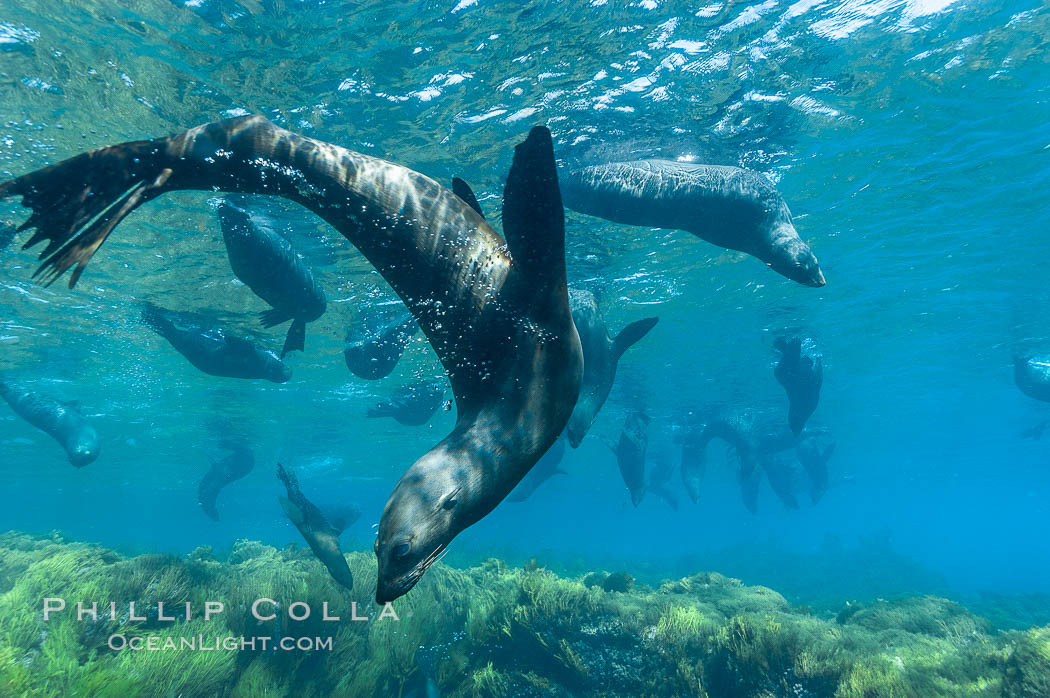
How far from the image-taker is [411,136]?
9094mm

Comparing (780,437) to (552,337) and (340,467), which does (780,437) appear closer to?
(552,337)

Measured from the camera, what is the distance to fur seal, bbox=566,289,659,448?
7141 mm

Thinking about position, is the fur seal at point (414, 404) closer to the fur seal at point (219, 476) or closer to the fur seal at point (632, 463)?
the fur seal at point (632, 463)

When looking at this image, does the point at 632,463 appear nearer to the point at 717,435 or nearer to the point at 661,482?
the point at 717,435

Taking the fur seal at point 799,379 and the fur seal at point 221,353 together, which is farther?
the fur seal at point 799,379

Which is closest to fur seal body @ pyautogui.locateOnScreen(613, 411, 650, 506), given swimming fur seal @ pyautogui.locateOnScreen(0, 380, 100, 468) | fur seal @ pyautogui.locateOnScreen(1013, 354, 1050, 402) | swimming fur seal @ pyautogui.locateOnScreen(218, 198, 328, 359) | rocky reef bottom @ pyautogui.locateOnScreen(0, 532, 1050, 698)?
rocky reef bottom @ pyautogui.locateOnScreen(0, 532, 1050, 698)

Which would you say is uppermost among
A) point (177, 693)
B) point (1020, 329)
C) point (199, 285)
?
point (199, 285)

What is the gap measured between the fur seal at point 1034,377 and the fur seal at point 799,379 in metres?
13.8

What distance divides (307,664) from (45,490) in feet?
236

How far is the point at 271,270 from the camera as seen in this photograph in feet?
22.9

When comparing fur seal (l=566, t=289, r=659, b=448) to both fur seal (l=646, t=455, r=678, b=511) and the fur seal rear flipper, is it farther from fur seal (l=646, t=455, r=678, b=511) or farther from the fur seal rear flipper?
fur seal (l=646, t=455, r=678, b=511)

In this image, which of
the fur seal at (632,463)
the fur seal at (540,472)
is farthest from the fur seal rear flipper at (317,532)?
the fur seal at (632,463)

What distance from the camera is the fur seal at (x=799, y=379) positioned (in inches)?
569

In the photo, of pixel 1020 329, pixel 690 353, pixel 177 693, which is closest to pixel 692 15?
pixel 177 693
